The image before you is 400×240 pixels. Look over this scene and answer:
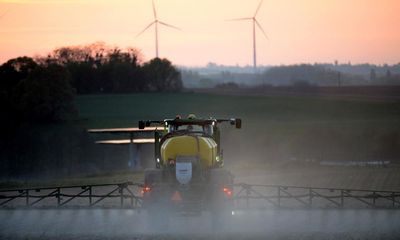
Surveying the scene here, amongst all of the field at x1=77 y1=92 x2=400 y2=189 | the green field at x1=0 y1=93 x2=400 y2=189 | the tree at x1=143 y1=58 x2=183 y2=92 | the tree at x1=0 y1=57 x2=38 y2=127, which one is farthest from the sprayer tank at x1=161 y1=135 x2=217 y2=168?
the tree at x1=143 y1=58 x2=183 y2=92

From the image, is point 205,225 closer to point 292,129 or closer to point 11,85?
point 292,129

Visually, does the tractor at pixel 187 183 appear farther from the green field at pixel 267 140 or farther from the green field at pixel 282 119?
the green field at pixel 282 119

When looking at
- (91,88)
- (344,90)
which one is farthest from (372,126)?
(91,88)

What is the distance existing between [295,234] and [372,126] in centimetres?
6491

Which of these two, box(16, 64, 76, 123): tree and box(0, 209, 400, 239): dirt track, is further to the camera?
box(16, 64, 76, 123): tree

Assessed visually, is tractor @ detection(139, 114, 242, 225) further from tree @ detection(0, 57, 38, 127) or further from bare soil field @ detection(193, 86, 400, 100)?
bare soil field @ detection(193, 86, 400, 100)

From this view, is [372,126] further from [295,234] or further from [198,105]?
[295,234]

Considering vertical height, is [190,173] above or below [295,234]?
above

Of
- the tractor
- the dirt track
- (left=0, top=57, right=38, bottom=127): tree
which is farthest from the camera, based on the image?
(left=0, top=57, right=38, bottom=127): tree

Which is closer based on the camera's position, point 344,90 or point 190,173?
point 190,173

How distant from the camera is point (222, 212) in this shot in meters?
23.2

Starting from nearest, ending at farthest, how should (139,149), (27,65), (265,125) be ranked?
(139,149), (265,125), (27,65)

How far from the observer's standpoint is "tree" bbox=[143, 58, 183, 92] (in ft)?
435

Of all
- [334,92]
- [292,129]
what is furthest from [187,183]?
[334,92]
